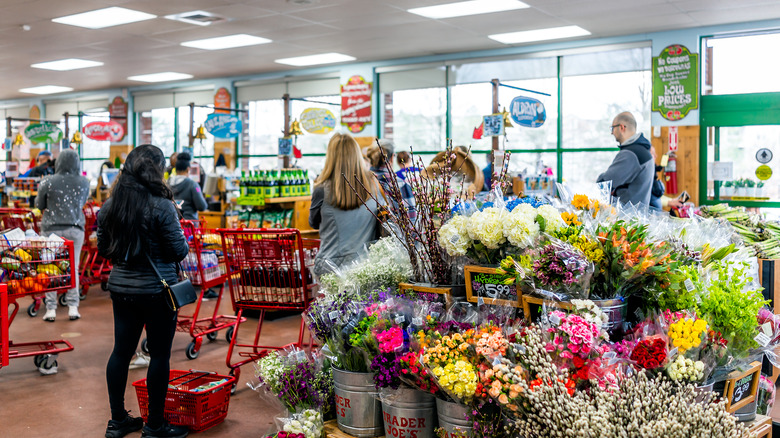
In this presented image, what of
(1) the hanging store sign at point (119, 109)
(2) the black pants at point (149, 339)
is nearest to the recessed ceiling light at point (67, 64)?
(1) the hanging store sign at point (119, 109)

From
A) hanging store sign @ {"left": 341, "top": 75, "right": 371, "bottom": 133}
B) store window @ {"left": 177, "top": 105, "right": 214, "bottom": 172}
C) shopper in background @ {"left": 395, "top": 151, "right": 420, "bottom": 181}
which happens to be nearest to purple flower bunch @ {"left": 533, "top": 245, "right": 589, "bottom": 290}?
shopper in background @ {"left": 395, "top": 151, "right": 420, "bottom": 181}

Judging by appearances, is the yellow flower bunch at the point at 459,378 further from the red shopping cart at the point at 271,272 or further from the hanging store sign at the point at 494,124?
the hanging store sign at the point at 494,124

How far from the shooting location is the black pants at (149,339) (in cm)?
350

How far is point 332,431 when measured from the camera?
272cm

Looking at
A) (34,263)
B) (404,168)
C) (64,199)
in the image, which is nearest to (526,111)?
(404,168)

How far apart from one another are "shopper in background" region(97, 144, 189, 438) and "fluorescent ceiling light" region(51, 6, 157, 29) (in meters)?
4.59

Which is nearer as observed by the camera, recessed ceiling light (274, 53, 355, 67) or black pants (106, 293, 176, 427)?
black pants (106, 293, 176, 427)

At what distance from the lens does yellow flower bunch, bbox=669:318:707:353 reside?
216 cm

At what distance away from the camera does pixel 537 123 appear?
8664 millimetres

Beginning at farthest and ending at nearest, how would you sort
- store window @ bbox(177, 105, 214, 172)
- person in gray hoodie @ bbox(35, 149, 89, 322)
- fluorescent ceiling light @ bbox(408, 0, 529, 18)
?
1. store window @ bbox(177, 105, 214, 172)
2. fluorescent ceiling light @ bbox(408, 0, 529, 18)
3. person in gray hoodie @ bbox(35, 149, 89, 322)

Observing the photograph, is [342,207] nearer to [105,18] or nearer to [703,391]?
[703,391]

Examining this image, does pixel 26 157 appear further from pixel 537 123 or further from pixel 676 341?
pixel 676 341

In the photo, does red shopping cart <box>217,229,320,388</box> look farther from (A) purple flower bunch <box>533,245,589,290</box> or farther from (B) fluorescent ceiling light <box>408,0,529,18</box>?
(B) fluorescent ceiling light <box>408,0,529,18</box>

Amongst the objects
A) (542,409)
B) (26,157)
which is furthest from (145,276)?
(26,157)
